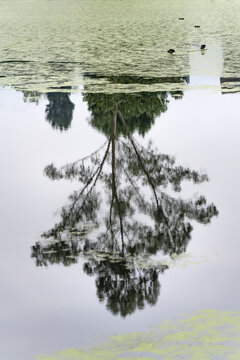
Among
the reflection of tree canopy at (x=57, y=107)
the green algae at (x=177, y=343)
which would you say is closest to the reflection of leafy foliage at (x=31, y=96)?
the reflection of tree canopy at (x=57, y=107)

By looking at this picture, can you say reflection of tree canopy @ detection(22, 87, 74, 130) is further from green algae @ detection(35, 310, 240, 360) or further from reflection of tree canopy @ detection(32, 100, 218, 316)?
green algae @ detection(35, 310, 240, 360)

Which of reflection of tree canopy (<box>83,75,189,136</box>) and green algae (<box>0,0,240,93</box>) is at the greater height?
green algae (<box>0,0,240,93</box>)

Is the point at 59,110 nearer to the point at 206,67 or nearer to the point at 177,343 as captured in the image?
the point at 206,67

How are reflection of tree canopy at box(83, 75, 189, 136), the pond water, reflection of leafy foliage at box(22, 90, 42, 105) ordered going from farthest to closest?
reflection of leafy foliage at box(22, 90, 42, 105), reflection of tree canopy at box(83, 75, 189, 136), the pond water

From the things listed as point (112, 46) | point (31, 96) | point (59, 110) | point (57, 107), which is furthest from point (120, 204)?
point (112, 46)

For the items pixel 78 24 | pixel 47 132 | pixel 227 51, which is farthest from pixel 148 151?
pixel 78 24

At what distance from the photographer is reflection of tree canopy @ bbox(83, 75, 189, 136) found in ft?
27.5

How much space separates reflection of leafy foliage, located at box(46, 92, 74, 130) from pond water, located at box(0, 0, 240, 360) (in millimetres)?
29

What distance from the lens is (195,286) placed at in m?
4.26

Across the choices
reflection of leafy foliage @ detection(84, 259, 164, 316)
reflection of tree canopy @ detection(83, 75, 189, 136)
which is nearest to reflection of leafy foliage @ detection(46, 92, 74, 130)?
reflection of tree canopy @ detection(83, 75, 189, 136)

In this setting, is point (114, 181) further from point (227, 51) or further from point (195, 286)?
point (227, 51)

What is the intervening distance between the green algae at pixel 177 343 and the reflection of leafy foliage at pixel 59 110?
4.83m

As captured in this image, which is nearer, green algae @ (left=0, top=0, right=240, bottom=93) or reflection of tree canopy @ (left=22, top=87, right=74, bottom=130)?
reflection of tree canopy @ (left=22, top=87, right=74, bottom=130)

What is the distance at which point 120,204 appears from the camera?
5.85 meters
